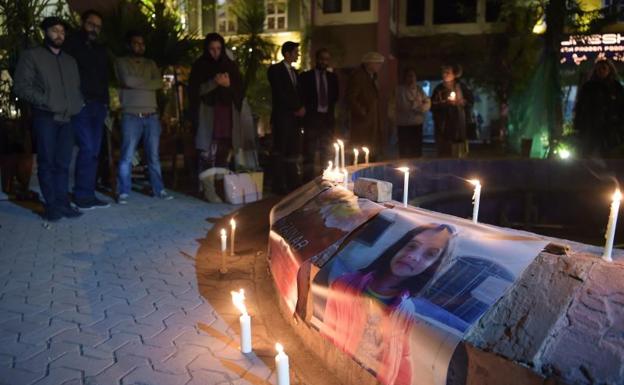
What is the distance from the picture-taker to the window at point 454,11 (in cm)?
2061

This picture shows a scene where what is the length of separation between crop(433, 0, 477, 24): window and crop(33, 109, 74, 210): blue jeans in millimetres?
17826

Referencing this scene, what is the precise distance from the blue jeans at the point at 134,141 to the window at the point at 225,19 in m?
14.4

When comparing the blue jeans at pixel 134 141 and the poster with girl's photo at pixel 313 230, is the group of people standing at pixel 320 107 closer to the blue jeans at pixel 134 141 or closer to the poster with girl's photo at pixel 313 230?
the blue jeans at pixel 134 141

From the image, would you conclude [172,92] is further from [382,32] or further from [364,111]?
[382,32]

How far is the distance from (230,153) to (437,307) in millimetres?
6535

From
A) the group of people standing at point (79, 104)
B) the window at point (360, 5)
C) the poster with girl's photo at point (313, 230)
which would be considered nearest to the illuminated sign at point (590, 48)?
the window at point (360, 5)

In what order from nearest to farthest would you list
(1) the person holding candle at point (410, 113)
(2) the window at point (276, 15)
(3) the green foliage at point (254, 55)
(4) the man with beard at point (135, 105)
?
(4) the man with beard at point (135, 105) → (1) the person holding candle at point (410, 113) → (3) the green foliage at point (254, 55) → (2) the window at point (276, 15)

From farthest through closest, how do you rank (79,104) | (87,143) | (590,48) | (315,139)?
(590,48) → (315,139) → (87,143) → (79,104)

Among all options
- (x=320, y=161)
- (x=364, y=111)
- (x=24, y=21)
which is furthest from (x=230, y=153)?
(x=24, y=21)

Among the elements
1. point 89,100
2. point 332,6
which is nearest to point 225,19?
point 332,6

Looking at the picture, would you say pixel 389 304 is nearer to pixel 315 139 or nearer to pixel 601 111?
pixel 315 139

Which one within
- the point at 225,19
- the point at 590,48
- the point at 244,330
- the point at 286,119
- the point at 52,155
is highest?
the point at 225,19

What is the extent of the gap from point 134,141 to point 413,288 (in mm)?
5826

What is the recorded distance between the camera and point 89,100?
6469 mm
